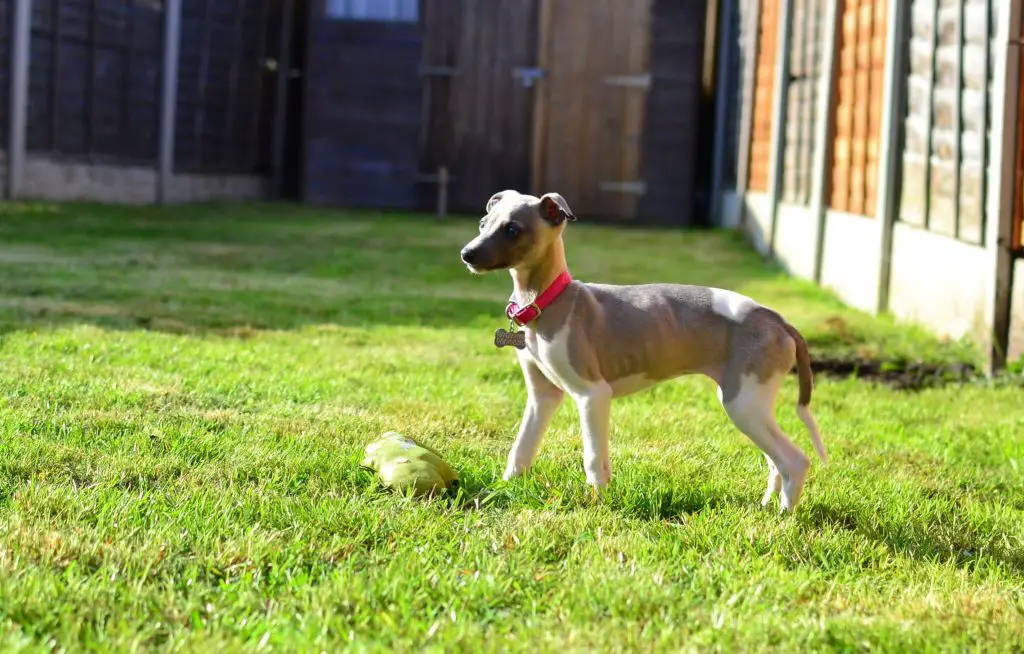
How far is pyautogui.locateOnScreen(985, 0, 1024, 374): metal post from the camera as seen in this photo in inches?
283

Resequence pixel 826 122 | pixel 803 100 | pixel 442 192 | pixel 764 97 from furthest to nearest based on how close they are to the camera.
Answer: pixel 442 192
pixel 764 97
pixel 803 100
pixel 826 122

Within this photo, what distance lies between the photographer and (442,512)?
3.83 meters

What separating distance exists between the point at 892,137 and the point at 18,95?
9.93 metres

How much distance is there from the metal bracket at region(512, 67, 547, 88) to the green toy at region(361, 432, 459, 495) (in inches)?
589

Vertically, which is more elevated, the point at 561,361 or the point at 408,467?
the point at 561,361

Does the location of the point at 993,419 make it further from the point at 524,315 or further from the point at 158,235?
the point at 158,235

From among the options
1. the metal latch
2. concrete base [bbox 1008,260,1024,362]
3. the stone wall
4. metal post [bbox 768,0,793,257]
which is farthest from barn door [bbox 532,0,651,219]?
concrete base [bbox 1008,260,1024,362]

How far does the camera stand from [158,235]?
13625mm

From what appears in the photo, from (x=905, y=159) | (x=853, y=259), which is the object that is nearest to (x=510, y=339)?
(x=905, y=159)

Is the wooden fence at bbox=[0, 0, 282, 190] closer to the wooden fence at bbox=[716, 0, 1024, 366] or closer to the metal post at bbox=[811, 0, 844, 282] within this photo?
the wooden fence at bbox=[716, 0, 1024, 366]

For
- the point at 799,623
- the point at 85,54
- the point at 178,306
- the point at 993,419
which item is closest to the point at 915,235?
the point at 993,419

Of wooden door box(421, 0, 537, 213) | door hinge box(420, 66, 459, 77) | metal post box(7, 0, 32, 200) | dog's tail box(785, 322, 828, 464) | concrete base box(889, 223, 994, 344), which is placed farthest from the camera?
door hinge box(420, 66, 459, 77)

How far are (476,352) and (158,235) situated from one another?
7.31 m

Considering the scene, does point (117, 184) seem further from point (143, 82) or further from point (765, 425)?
point (765, 425)
